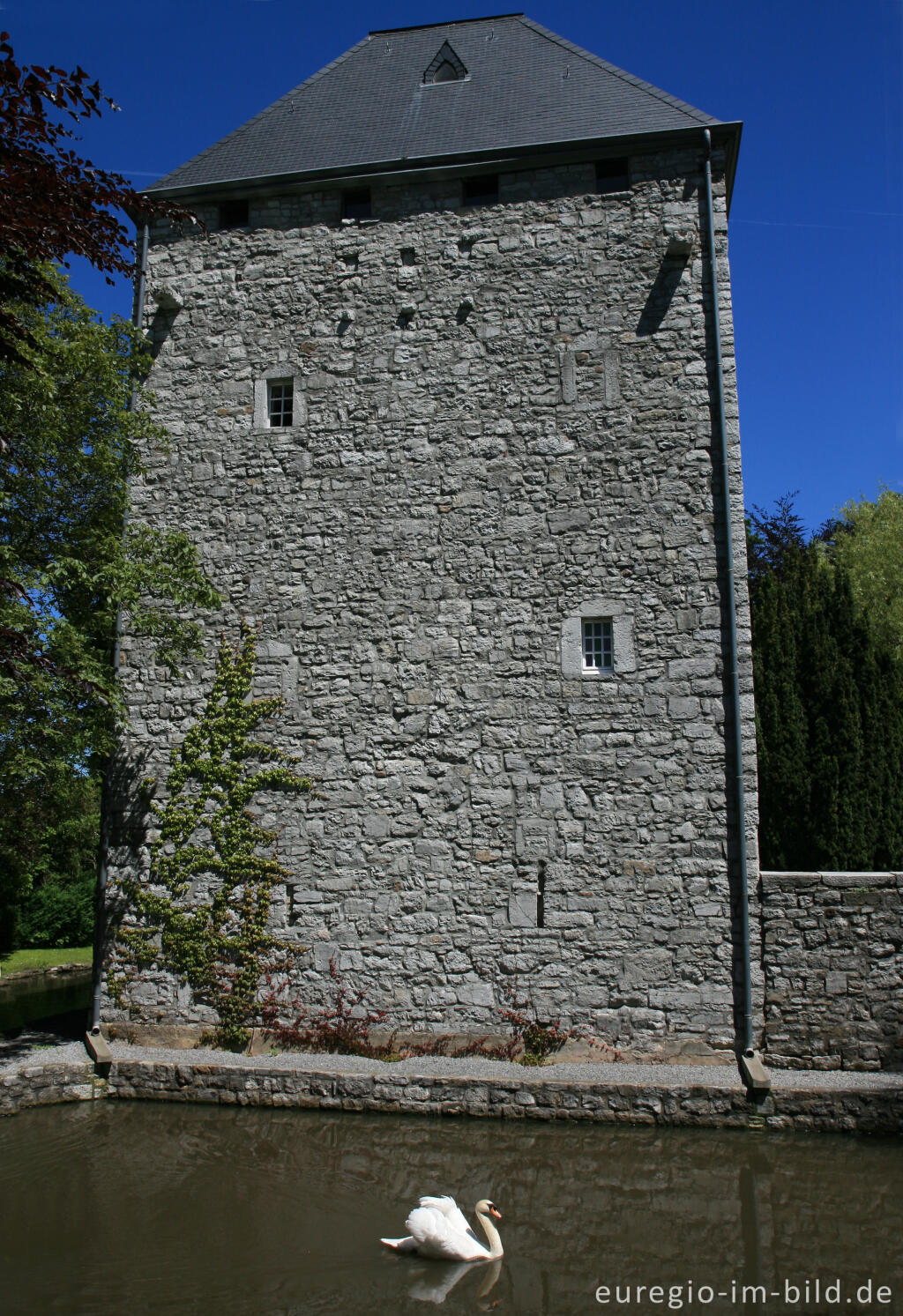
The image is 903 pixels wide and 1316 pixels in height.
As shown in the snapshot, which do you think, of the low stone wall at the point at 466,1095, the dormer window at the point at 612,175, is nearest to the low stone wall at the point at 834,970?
the low stone wall at the point at 466,1095

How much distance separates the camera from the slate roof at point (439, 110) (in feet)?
28.6

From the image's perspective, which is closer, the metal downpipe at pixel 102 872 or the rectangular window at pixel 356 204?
the metal downpipe at pixel 102 872

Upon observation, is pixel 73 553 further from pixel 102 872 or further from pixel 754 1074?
pixel 754 1074

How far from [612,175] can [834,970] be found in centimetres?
777

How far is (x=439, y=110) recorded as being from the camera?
9.50m

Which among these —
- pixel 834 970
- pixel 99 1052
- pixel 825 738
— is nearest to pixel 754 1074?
pixel 834 970

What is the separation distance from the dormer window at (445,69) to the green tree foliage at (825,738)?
7264mm

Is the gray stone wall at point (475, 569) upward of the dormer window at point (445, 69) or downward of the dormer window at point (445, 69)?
downward

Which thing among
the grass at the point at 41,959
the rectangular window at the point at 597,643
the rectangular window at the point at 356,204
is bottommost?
the grass at the point at 41,959

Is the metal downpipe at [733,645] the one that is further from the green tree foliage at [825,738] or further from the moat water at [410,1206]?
the green tree foliage at [825,738]

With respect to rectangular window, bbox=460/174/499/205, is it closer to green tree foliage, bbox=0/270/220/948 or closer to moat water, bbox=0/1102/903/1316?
green tree foliage, bbox=0/270/220/948

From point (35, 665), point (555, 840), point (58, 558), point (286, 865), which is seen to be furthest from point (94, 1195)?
point (58, 558)

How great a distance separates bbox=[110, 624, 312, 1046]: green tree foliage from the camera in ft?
25.4

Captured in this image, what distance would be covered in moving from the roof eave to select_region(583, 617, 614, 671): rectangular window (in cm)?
461
